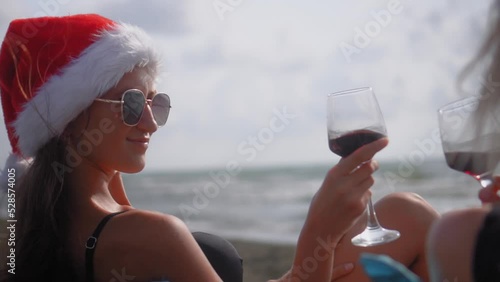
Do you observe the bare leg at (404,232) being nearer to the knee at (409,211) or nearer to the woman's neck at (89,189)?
the knee at (409,211)

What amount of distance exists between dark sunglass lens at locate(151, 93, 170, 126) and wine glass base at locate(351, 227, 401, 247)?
3.63ft

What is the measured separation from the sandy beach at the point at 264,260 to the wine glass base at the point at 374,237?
6.72 meters

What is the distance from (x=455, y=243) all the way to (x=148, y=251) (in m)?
1.43

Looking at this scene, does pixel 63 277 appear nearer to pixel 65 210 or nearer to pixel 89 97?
pixel 65 210

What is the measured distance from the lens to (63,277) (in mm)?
2943

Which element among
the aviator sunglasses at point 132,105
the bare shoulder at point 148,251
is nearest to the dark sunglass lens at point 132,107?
the aviator sunglasses at point 132,105

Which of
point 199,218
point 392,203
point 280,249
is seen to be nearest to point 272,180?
point 199,218

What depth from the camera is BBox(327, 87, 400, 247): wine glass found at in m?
2.74

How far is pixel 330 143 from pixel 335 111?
0.12m

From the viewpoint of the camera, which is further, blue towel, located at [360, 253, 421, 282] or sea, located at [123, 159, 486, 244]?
sea, located at [123, 159, 486, 244]

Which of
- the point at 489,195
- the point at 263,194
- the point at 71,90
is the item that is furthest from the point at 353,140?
the point at 263,194

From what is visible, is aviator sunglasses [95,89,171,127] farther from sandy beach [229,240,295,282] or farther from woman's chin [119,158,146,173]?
sandy beach [229,240,295,282]

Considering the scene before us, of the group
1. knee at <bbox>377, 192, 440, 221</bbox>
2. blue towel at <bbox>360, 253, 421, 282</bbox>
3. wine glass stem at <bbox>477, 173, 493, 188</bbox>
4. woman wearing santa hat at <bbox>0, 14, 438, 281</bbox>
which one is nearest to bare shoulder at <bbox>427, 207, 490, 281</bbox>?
blue towel at <bbox>360, 253, 421, 282</bbox>

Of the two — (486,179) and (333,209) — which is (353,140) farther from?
(486,179)
